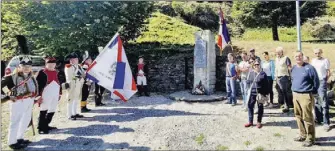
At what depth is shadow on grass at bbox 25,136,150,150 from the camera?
7242mm

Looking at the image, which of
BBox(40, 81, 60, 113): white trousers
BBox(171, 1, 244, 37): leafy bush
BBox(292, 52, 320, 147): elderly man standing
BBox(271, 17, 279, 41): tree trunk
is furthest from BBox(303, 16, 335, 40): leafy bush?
BBox(40, 81, 60, 113): white trousers

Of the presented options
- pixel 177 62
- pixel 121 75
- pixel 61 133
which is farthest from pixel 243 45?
pixel 61 133

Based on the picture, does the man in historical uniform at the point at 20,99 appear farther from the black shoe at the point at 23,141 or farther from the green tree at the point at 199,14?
the green tree at the point at 199,14

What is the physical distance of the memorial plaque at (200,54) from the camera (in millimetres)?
12836

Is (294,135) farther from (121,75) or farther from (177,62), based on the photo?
(177,62)

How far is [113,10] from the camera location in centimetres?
1480

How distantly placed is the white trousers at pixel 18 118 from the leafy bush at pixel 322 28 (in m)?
22.5

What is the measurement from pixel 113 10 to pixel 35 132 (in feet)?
25.5

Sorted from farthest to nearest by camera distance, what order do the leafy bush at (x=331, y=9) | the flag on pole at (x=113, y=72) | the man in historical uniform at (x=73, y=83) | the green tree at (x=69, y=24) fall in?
the leafy bush at (x=331, y=9) → the green tree at (x=69, y=24) → the man in historical uniform at (x=73, y=83) → the flag on pole at (x=113, y=72)

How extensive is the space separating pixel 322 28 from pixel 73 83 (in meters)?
21.5

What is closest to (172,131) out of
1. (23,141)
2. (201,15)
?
(23,141)

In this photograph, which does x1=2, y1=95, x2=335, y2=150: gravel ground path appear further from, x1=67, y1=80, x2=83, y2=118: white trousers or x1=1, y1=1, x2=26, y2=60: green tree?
x1=1, y1=1, x2=26, y2=60: green tree

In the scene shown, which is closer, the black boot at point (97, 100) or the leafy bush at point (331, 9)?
the black boot at point (97, 100)

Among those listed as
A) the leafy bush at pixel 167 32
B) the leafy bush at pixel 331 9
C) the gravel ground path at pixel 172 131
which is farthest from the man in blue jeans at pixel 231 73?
the leafy bush at pixel 331 9
